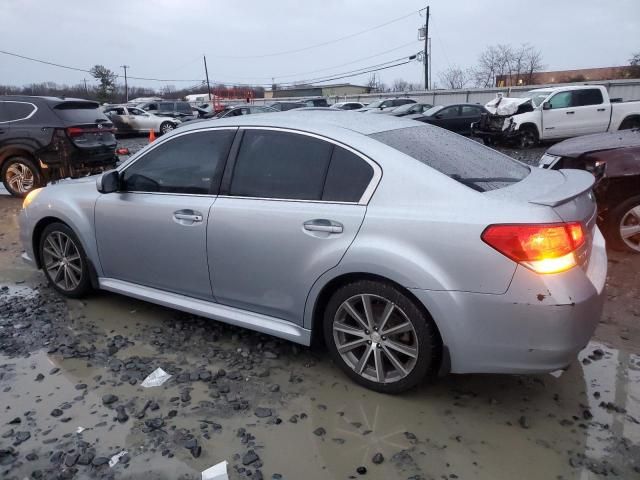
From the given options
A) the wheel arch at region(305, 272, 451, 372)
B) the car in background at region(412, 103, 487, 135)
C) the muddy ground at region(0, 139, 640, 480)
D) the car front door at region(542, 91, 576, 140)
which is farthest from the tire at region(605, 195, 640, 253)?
the car in background at region(412, 103, 487, 135)

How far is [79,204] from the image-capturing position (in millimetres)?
4152

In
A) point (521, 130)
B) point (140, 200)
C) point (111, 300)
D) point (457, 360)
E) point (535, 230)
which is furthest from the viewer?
point (521, 130)

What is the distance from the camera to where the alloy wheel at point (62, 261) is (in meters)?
4.35

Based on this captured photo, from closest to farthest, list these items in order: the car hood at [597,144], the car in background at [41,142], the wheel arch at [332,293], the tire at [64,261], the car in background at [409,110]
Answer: the wheel arch at [332,293]
the tire at [64,261]
the car hood at [597,144]
the car in background at [41,142]
the car in background at [409,110]

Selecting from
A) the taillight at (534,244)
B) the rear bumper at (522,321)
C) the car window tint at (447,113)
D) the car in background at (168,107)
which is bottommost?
the rear bumper at (522,321)

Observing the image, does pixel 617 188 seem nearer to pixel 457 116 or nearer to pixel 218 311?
pixel 218 311

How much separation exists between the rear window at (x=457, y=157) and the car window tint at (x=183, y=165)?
1.11m

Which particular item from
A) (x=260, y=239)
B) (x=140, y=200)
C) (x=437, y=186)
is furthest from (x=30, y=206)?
(x=437, y=186)

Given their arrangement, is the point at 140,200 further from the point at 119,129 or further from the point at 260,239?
the point at 119,129

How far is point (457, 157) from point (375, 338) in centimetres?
121

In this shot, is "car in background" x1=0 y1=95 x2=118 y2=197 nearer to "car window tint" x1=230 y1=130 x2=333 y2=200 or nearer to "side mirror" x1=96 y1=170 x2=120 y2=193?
"side mirror" x1=96 y1=170 x2=120 y2=193

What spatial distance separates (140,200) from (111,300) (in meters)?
1.19

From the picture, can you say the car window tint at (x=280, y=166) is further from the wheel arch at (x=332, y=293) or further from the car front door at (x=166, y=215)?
the wheel arch at (x=332, y=293)

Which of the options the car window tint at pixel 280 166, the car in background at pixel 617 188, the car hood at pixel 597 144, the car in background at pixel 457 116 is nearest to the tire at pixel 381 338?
the car window tint at pixel 280 166
